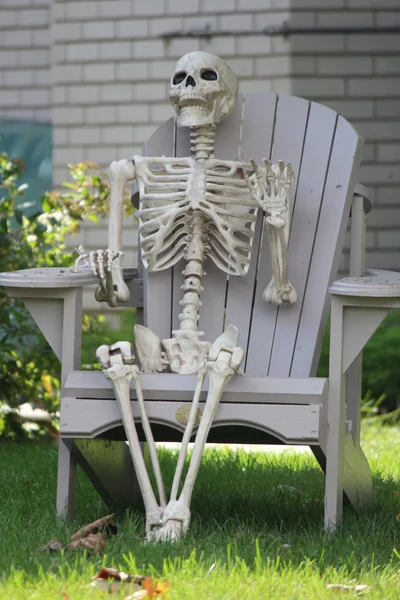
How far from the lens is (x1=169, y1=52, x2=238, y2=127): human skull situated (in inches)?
142

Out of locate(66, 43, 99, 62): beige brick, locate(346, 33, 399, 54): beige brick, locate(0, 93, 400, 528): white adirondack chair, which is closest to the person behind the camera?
locate(0, 93, 400, 528): white adirondack chair

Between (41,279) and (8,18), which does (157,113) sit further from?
(41,279)

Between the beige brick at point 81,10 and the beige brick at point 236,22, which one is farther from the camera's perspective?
the beige brick at point 81,10

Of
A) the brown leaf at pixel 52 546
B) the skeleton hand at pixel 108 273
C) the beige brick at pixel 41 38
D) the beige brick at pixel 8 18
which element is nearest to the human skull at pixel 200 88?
the skeleton hand at pixel 108 273

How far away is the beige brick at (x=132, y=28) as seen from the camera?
7.88 meters

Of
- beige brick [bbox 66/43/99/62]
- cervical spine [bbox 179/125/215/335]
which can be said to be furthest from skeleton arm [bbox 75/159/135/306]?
beige brick [bbox 66/43/99/62]

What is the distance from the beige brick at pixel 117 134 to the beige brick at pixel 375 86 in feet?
5.14

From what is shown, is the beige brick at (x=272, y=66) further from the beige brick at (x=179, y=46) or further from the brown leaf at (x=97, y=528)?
the brown leaf at (x=97, y=528)

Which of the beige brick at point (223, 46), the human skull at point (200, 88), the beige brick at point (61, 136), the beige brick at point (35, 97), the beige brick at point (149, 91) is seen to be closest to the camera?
the human skull at point (200, 88)

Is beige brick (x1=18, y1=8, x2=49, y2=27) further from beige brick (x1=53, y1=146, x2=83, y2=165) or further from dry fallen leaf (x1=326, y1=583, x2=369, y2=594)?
dry fallen leaf (x1=326, y1=583, x2=369, y2=594)

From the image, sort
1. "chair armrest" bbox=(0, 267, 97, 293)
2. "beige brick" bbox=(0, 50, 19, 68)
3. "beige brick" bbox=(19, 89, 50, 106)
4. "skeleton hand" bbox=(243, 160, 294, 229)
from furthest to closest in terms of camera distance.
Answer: "beige brick" bbox=(0, 50, 19, 68), "beige brick" bbox=(19, 89, 50, 106), "skeleton hand" bbox=(243, 160, 294, 229), "chair armrest" bbox=(0, 267, 97, 293)

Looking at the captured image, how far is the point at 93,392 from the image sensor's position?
10.2ft

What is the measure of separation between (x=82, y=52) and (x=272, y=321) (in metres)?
4.89

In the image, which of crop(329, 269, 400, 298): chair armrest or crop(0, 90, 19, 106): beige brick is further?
crop(0, 90, 19, 106): beige brick
